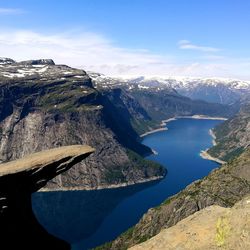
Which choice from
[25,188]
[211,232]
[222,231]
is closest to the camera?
[222,231]

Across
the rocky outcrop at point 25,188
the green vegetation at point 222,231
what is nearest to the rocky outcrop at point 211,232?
the green vegetation at point 222,231

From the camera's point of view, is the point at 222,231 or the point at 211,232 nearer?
the point at 222,231

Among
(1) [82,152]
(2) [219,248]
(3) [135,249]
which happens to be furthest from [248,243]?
(1) [82,152]

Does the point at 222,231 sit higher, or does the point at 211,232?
the point at 222,231

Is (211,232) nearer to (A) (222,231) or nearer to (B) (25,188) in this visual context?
(A) (222,231)

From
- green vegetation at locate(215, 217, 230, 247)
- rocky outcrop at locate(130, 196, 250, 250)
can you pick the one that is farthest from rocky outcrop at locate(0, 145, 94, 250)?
green vegetation at locate(215, 217, 230, 247)

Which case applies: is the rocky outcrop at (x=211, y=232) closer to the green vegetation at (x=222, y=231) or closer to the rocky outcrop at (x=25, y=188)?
the green vegetation at (x=222, y=231)

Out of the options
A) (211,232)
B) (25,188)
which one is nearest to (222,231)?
(211,232)
